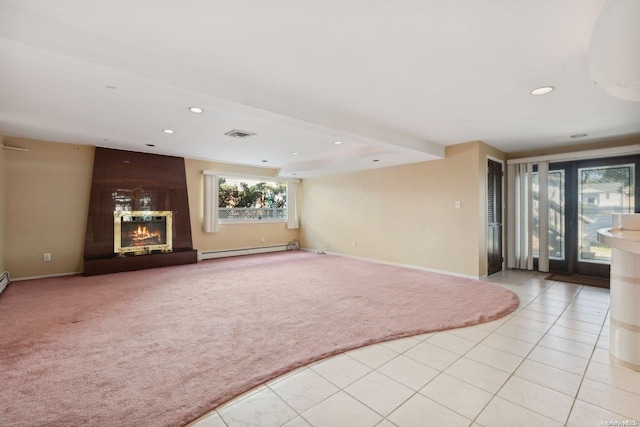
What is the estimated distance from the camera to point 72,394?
183 cm

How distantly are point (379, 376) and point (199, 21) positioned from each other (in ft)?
9.00

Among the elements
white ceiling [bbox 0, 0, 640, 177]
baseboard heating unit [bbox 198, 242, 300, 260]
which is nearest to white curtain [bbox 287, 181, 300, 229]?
baseboard heating unit [bbox 198, 242, 300, 260]

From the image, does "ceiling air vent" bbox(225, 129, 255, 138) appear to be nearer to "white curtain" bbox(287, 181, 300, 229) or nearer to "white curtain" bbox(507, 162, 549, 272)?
"white curtain" bbox(287, 181, 300, 229)

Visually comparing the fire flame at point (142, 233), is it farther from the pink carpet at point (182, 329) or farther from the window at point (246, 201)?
the window at point (246, 201)

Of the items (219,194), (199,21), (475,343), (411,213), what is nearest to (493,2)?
(199,21)

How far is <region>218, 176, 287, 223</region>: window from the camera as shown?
730cm

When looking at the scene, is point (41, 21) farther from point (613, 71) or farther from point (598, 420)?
point (598, 420)

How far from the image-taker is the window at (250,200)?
24.0 ft

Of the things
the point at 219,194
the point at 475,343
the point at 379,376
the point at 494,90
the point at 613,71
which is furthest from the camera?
the point at 219,194

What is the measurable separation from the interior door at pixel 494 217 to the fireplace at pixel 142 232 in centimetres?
649

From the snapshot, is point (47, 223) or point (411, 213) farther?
point (411, 213)

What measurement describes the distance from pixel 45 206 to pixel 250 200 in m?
4.08

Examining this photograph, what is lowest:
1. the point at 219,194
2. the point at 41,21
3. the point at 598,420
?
the point at 598,420

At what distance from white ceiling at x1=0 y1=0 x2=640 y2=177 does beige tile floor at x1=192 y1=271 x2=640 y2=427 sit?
94.6 inches
